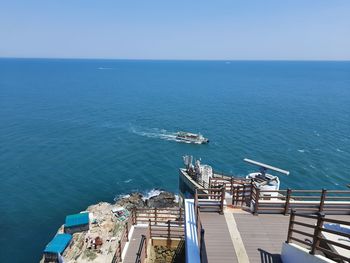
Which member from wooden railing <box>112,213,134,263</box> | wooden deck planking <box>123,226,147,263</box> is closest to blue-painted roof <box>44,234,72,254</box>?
wooden railing <box>112,213,134,263</box>

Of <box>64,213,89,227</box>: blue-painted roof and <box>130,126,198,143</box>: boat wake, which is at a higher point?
<box>64,213,89,227</box>: blue-painted roof

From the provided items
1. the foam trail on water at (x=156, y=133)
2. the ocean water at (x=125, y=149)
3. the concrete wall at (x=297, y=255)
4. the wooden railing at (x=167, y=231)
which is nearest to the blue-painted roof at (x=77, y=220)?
the ocean water at (x=125, y=149)

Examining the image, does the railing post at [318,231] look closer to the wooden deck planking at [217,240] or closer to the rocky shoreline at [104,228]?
the wooden deck planking at [217,240]

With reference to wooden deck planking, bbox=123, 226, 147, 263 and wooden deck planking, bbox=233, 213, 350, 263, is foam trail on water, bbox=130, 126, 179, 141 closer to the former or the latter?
wooden deck planking, bbox=123, 226, 147, 263

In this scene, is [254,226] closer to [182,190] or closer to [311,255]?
[311,255]

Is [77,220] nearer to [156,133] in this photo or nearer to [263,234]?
[263,234]

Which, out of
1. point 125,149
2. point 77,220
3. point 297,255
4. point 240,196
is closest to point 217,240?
point 297,255
